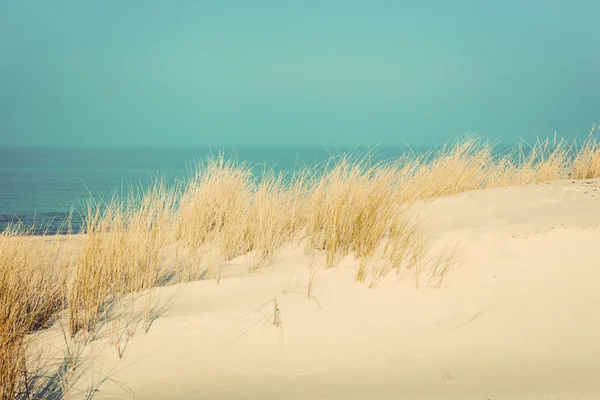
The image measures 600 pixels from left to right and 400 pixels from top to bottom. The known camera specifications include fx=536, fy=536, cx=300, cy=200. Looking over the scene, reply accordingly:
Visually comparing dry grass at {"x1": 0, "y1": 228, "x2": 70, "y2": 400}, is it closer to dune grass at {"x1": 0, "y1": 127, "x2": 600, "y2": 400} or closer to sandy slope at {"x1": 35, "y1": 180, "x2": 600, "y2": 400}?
dune grass at {"x1": 0, "y1": 127, "x2": 600, "y2": 400}

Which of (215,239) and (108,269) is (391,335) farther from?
(215,239)

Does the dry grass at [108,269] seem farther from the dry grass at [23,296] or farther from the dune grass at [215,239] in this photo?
the dry grass at [23,296]

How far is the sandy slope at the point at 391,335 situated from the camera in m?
2.48

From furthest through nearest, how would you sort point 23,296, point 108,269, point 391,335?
point 108,269 → point 23,296 → point 391,335

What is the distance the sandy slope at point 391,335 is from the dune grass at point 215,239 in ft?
0.64

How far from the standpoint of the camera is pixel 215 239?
506cm

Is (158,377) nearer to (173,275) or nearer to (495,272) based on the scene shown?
(173,275)

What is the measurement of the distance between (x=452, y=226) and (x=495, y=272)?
93 centimetres

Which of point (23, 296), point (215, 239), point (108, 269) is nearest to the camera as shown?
point (23, 296)

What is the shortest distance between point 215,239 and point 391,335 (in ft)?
8.30

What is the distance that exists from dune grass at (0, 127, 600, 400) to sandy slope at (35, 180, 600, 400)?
7.7 inches

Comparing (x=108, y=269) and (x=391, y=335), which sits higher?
(x=108, y=269)

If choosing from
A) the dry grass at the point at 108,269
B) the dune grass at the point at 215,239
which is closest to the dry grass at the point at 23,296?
the dune grass at the point at 215,239

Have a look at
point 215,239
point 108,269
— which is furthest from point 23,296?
point 215,239
